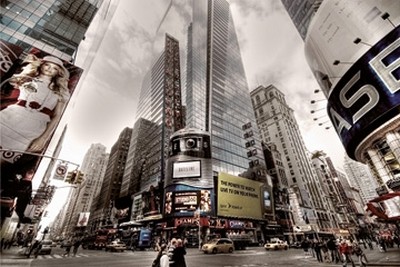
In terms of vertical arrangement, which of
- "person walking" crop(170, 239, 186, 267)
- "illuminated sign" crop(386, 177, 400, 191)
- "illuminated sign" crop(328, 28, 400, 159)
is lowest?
"person walking" crop(170, 239, 186, 267)

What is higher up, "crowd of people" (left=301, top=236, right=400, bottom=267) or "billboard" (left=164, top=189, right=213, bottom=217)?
"billboard" (left=164, top=189, right=213, bottom=217)

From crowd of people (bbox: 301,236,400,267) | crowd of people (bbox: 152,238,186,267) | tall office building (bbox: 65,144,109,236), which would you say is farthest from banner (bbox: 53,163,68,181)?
tall office building (bbox: 65,144,109,236)

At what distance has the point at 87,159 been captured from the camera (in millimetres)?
157000

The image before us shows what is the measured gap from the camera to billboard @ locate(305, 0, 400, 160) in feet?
63.9

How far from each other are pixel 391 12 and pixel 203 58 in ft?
226

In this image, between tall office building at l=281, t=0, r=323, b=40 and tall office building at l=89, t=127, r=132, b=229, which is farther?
tall office building at l=89, t=127, r=132, b=229

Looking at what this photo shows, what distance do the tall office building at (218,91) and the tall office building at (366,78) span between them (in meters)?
36.2

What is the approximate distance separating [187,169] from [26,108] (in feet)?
113

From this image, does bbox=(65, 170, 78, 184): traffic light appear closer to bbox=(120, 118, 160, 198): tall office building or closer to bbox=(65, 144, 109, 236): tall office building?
bbox=(120, 118, 160, 198): tall office building

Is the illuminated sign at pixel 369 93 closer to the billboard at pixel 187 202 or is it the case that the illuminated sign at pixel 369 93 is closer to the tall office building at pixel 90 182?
the billboard at pixel 187 202

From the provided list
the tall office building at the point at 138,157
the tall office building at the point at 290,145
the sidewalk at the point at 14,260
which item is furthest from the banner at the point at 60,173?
the tall office building at the point at 290,145

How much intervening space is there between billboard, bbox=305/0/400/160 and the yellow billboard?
3005cm

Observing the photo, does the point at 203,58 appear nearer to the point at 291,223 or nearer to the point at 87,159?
the point at 291,223

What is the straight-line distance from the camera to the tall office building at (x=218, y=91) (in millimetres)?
64562
